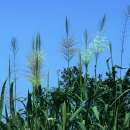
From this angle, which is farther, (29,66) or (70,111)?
(70,111)

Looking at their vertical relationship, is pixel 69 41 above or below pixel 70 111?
above

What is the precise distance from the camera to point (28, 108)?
493 cm

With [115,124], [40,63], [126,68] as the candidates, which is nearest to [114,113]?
[115,124]

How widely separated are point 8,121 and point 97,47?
1196mm

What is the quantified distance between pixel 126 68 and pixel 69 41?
0.66 metres

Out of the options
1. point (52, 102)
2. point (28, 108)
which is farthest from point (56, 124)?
point (52, 102)

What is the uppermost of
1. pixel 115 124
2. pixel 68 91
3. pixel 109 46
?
pixel 109 46

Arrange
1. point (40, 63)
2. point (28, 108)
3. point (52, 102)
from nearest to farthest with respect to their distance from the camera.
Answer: point (40, 63)
point (28, 108)
point (52, 102)

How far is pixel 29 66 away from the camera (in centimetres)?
461

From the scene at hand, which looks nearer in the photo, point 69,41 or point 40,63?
point 40,63

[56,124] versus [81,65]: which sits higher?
[81,65]

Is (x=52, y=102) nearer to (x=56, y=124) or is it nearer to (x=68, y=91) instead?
(x=68, y=91)

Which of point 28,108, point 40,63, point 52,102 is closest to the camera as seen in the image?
point 40,63

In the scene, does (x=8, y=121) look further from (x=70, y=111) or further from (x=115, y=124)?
(x=115, y=124)
